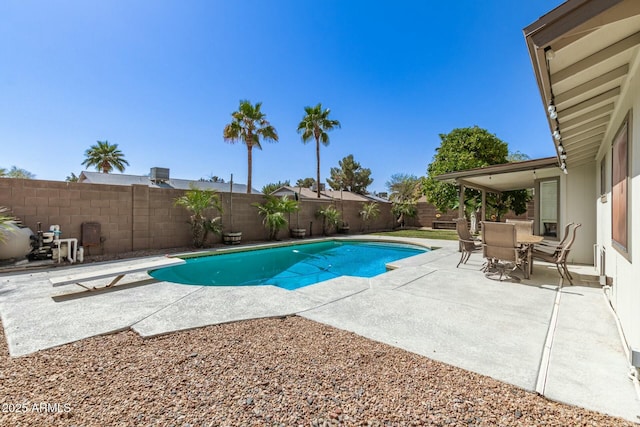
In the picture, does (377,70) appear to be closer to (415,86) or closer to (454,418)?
(415,86)

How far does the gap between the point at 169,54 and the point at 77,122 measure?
1197 cm

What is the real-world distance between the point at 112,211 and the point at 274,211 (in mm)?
6094

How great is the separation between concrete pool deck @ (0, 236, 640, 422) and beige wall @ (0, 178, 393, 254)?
2471mm

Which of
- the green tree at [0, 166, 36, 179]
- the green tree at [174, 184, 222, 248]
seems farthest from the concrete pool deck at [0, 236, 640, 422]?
the green tree at [174, 184, 222, 248]

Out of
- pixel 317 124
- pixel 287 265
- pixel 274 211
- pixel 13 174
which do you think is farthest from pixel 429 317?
pixel 13 174

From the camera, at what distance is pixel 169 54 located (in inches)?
395

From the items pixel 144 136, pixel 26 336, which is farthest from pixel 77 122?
pixel 26 336

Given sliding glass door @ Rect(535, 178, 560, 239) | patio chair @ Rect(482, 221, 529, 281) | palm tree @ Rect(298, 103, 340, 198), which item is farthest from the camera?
palm tree @ Rect(298, 103, 340, 198)

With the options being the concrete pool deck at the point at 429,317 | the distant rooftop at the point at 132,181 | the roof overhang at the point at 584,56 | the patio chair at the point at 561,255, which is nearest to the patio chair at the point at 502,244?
the patio chair at the point at 561,255

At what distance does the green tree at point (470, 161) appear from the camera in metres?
15.8

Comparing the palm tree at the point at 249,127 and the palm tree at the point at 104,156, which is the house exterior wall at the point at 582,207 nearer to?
the palm tree at the point at 249,127

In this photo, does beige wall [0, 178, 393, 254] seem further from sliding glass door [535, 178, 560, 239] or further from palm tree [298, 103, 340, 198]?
sliding glass door [535, 178, 560, 239]

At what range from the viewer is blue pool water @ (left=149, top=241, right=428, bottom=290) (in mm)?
6961

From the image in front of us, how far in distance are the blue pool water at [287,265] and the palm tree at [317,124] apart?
9713mm
